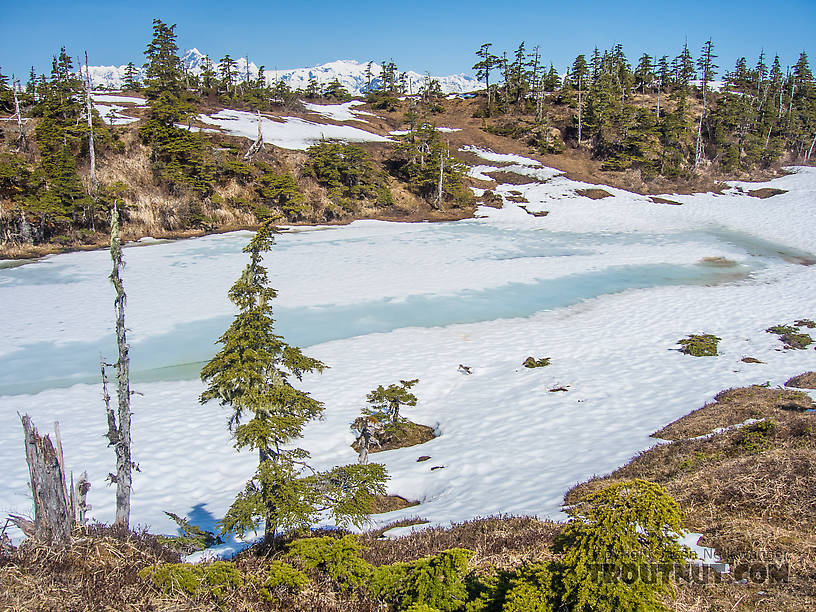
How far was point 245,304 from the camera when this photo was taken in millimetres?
6199

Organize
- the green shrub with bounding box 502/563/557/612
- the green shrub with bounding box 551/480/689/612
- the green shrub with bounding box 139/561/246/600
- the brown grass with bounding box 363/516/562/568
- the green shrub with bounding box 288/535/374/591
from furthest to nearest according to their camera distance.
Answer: the brown grass with bounding box 363/516/562/568 → the green shrub with bounding box 288/535/374/591 → the green shrub with bounding box 139/561/246/600 → the green shrub with bounding box 502/563/557/612 → the green shrub with bounding box 551/480/689/612

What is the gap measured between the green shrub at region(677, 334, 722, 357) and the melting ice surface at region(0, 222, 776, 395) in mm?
5571

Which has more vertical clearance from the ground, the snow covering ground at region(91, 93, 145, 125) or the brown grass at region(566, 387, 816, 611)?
the snow covering ground at region(91, 93, 145, 125)

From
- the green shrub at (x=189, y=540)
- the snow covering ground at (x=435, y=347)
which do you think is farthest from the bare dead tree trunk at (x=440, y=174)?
the green shrub at (x=189, y=540)

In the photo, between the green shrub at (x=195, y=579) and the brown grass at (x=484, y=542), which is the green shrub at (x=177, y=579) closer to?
the green shrub at (x=195, y=579)

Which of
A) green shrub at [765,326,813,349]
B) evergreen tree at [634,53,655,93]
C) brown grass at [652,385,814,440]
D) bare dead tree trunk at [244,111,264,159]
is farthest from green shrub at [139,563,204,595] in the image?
evergreen tree at [634,53,655,93]

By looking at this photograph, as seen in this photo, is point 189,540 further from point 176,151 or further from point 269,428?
point 176,151

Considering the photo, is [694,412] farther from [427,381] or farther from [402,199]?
[402,199]

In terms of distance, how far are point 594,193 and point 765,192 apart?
55.2 ft

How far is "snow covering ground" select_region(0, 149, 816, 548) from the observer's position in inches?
369

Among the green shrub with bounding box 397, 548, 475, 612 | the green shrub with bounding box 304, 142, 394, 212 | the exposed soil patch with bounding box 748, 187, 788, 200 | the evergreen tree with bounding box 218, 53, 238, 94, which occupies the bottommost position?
the green shrub with bounding box 397, 548, 475, 612

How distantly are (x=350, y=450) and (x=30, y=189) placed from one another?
2884 centimetres

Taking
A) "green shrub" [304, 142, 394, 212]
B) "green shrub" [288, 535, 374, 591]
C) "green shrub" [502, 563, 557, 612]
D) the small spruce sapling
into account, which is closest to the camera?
"green shrub" [502, 563, 557, 612]

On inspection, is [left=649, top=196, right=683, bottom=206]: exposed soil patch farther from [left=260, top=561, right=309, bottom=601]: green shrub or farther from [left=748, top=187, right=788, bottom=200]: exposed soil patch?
[left=260, top=561, right=309, bottom=601]: green shrub
